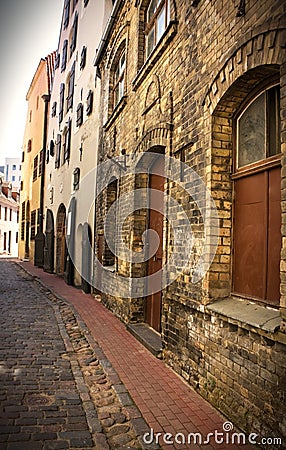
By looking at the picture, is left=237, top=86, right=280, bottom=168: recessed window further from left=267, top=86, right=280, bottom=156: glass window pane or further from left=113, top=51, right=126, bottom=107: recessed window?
left=113, top=51, right=126, bottom=107: recessed window

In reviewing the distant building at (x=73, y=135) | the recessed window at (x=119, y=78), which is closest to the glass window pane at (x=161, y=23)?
the recessed window at (x=119, y=78)

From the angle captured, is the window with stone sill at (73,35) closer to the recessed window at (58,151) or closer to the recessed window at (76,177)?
the recessed window at (58,151)

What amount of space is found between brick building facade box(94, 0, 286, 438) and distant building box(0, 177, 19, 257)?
139 feet

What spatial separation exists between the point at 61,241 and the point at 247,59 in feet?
52.9

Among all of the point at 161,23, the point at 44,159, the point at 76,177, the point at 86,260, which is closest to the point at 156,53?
the point at 161,23

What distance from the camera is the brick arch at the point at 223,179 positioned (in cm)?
447

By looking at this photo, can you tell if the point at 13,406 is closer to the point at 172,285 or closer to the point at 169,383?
the point at 169,383

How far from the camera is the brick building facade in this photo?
3.41m

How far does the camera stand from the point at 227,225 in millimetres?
4496

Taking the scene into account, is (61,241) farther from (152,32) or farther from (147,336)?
(147,336)

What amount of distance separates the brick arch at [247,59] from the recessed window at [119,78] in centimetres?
598

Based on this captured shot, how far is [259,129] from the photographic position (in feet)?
13.3

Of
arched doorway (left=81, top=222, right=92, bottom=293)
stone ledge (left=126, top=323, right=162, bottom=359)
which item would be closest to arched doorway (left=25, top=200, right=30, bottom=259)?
arched doorway (left=81, top=222, right=92, bottom=293)

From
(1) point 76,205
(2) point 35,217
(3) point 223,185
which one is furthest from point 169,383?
(2) point 35,217
